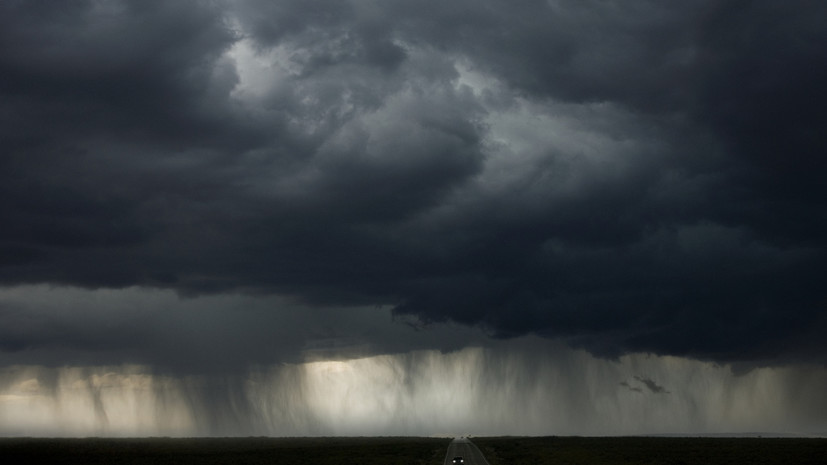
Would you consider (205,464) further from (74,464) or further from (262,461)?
(74,464)

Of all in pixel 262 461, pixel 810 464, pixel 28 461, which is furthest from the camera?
pixel 262 461

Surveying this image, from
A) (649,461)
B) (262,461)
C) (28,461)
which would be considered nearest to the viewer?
(649,461)

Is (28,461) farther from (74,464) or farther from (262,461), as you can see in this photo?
(262,461)

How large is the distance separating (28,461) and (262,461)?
3248 centimetres

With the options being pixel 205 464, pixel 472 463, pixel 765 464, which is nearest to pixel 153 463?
pixel 205 464

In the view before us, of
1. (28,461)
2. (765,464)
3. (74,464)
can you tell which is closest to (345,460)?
(74,464)

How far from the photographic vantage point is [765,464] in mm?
96875

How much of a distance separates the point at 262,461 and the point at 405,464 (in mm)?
30204

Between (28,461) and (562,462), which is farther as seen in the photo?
(28,461)

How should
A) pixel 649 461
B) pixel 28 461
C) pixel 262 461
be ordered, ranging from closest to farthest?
pixel 649 461, pixel 28 461, pixel 262 461

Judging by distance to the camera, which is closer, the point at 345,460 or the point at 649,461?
the point at 649,461

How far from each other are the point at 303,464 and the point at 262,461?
12357 millimetres

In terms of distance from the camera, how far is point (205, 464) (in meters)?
109

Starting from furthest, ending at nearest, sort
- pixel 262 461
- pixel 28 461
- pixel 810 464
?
1. pixel 262 461
2. pixel 28 461
3. pixel 810 464
